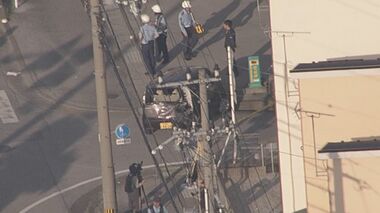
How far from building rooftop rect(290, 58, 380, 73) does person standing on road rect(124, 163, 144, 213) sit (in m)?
6.01

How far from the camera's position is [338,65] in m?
30.4

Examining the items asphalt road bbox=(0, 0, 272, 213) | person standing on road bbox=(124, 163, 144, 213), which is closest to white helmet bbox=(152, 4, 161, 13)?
asphalt road bbox=(0, 0, 272, 213)

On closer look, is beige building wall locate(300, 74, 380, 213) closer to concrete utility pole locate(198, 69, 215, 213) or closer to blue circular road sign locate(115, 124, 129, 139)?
concrete utility pole locate(198, 69, 215, 213)

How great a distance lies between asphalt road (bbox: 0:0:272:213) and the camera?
38.0 metres

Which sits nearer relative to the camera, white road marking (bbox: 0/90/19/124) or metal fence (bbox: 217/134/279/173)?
metal fence (bbox: 217/134/279/173)

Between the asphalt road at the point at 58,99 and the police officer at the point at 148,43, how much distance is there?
1.78 feet

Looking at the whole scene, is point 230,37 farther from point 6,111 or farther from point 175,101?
point 6,111

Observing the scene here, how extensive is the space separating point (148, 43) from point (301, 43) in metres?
9.77

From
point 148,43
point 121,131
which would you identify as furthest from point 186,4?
point 121,131

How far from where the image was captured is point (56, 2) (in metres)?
46.8

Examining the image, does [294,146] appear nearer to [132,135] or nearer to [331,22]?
[331,22]

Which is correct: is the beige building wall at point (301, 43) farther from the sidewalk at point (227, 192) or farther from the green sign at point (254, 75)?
the green sign at point (254, 75)

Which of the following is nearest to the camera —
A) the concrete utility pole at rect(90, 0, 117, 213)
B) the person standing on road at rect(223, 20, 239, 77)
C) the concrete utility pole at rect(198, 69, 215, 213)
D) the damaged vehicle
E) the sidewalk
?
the concrete utility pole at rect(90, 0, 117, 213)

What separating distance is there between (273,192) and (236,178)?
935mm
